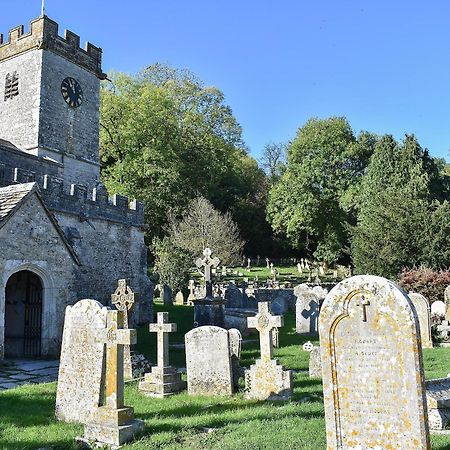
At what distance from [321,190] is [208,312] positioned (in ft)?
99.7

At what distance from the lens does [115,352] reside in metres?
5.36

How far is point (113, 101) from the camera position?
38.7 meters

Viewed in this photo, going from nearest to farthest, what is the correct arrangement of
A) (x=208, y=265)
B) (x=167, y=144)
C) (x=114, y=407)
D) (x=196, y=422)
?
(x=114, y=407), (x=196, y=422), (x=208, y=265), (x=167, y=144)

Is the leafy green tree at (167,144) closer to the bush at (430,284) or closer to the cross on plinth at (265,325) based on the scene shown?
the bush at (430,284)

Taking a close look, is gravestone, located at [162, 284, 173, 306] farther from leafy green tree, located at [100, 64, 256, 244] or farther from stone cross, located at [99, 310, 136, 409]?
stone cross, located at [99, 310, 136, 409]

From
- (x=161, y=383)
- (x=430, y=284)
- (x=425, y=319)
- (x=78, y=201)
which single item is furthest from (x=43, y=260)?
(x=430, y=284)

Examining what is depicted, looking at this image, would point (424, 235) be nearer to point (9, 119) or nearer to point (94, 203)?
point (94, 203)

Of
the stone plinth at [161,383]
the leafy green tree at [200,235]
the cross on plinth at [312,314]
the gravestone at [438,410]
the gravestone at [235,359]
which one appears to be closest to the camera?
the gravestone at [438,410]

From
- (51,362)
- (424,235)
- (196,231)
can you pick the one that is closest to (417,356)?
(51,362)

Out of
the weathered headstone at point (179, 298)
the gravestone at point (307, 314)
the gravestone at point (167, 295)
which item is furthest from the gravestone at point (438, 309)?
the gravestone at point (167, 295)

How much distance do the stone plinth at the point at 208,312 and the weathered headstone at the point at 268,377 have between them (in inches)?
237

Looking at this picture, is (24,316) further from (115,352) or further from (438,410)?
(438,410)

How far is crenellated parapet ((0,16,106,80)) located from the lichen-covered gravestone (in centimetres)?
2296

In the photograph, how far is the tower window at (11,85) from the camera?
78.2 feet
